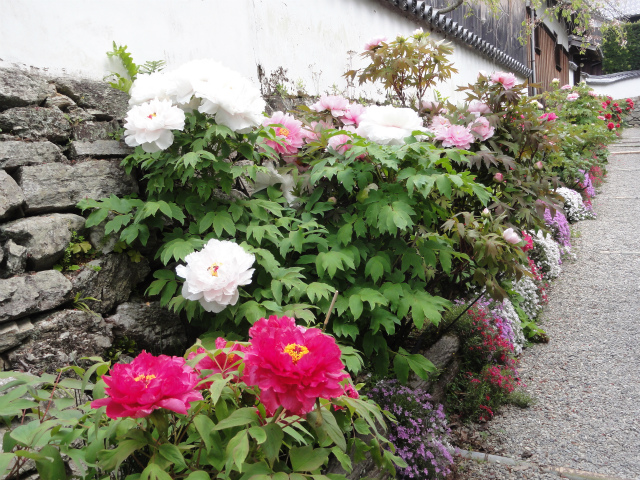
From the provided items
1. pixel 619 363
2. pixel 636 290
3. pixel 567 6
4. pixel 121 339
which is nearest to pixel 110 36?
pixel 121 339

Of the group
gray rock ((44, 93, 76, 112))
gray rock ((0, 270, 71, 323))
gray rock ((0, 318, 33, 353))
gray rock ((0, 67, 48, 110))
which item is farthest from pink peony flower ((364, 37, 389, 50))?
gray rock ((0, 318, 33, 353))

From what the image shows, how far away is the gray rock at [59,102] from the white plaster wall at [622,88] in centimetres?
2588

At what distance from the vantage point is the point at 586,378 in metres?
3.65

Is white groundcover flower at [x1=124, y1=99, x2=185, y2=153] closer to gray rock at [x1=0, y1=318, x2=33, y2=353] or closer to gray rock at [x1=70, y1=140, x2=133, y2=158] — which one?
gray rock at [x1=70, y1=140, x2=133, y2=158]

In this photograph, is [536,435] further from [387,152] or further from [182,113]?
[182,113]

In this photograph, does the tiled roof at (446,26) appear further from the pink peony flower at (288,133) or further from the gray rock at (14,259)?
the gray rock at (14,259)

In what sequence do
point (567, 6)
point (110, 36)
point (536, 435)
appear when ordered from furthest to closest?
point (567, 6)
point (536, 435)
point (110, 36)

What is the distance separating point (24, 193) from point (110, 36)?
41.7 inches

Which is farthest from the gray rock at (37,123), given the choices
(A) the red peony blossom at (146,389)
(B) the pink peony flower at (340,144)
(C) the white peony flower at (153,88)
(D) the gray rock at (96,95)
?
(A) the red peony blossom at (146,389)

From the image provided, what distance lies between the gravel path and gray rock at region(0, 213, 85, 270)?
231cm

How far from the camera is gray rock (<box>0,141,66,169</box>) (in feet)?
7.54

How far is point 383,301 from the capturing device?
234 centimetres

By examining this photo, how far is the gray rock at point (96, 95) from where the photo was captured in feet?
8.61

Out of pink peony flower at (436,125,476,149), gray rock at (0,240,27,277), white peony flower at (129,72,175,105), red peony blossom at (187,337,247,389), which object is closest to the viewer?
red peony blossom at (187,337,247,389)
